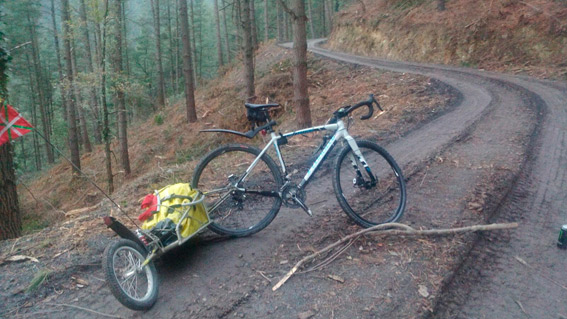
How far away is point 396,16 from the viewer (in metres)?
25.1

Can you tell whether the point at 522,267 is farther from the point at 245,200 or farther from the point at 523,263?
the point at 245,200

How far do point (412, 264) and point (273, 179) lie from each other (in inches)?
66.7

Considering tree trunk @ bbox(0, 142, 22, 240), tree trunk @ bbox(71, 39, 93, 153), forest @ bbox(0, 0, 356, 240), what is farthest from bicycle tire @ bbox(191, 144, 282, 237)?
tree trunk @ bbox(71, 39, 93, 153)

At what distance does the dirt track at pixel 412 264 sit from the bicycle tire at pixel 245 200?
0.16 metres

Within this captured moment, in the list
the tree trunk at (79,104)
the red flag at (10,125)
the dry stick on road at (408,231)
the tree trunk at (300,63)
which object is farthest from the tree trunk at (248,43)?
the dry stick on road at (408,231)

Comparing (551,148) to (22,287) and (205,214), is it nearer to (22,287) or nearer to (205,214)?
(205,214)

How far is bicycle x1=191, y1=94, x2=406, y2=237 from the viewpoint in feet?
13.8

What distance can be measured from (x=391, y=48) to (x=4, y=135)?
75.5ft

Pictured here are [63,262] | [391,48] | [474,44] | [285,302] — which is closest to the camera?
[285,302]

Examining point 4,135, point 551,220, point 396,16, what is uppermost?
point 396,16

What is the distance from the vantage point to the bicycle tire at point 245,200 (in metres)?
4.22

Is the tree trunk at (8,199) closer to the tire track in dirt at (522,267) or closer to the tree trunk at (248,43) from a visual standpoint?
the tire track in dirt at (522,267)

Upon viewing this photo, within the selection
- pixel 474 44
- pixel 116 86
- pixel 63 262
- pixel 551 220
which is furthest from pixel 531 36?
pixel 63 262

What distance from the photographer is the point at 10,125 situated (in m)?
3.97
